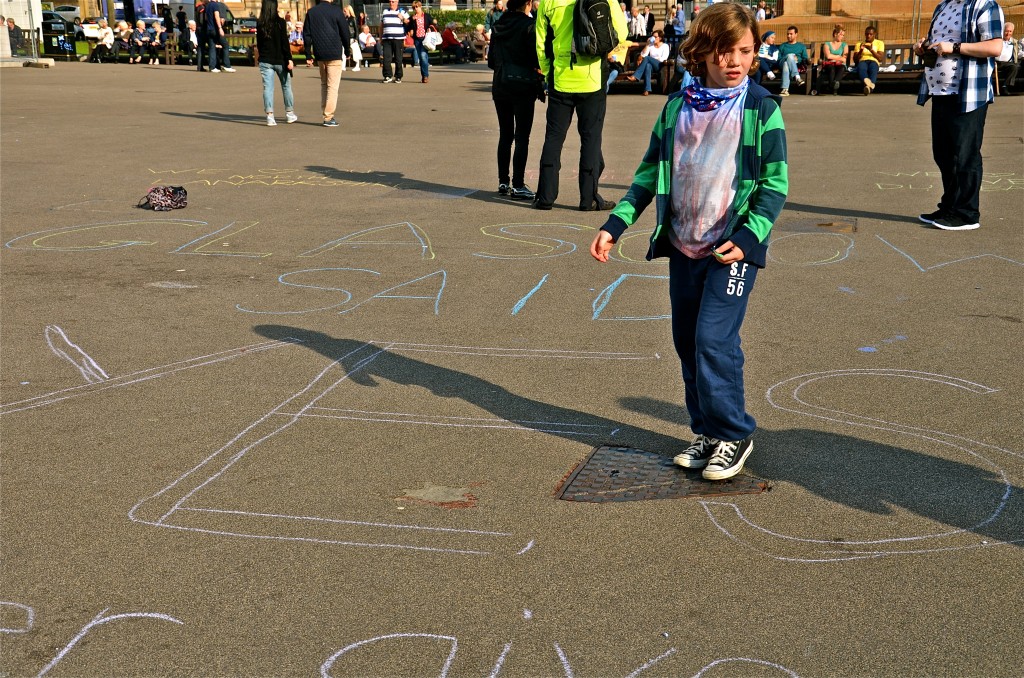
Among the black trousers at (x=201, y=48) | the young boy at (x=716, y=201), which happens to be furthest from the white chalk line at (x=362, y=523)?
the black trousers at (x=201, y=48)

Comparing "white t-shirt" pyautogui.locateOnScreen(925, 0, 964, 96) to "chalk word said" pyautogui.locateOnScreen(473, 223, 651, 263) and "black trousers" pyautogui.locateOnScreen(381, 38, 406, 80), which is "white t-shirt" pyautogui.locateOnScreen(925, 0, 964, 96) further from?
"black trousers" pyautogui.locateOnScreen(381, 38, 406, 80)

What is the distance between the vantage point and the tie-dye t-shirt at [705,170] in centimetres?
352

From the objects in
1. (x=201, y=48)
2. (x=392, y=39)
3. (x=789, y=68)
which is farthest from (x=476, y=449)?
(x=201, y=48)

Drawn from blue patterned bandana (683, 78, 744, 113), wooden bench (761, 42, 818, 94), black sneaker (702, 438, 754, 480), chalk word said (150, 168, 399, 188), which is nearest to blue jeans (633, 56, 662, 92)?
wooden bench (761, 42, 818, 94)

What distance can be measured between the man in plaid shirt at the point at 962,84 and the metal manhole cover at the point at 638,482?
4.57 m

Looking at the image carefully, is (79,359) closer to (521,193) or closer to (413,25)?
(521,193)

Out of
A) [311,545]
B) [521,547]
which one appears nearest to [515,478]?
[521,547]

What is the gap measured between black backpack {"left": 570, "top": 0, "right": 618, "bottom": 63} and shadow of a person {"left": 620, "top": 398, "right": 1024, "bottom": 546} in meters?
4.87

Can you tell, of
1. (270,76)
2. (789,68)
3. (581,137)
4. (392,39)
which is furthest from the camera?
(392,39)

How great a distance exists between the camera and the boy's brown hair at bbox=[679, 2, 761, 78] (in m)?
3.41

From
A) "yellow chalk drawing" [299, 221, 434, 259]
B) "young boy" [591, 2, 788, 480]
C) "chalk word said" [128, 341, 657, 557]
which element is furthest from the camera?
"yellow chalk drawing" [299, 221, 434, 259]

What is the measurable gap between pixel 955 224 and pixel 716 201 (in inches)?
194

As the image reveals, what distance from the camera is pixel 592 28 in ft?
27.2

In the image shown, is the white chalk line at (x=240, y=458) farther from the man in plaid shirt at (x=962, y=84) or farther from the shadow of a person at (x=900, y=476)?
the man in plaid shirt at (x=962, y=84)
